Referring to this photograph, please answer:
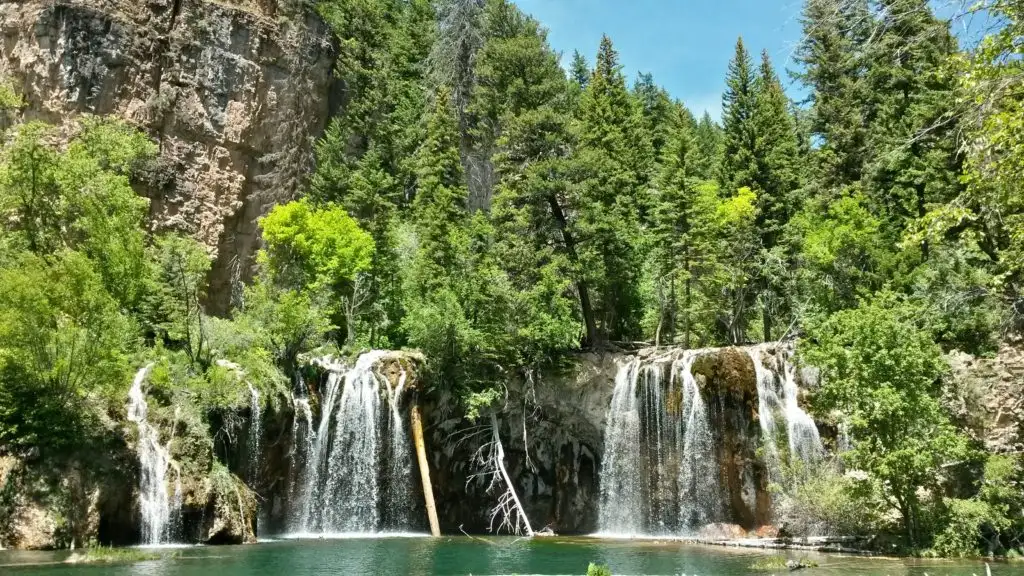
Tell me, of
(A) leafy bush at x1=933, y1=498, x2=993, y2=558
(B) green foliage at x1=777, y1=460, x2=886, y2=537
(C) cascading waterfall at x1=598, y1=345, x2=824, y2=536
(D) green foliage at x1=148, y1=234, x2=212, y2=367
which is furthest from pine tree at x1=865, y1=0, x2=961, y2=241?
(D) green foliage at x1=148, y1=234, x2=212, y2=367

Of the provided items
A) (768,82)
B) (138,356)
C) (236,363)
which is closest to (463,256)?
(236,363)

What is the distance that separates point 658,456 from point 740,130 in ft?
59.7

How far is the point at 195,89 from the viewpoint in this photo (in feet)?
116

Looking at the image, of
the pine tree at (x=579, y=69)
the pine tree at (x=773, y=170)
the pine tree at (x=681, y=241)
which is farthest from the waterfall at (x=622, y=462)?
the pine tree at (x=579, y=69)

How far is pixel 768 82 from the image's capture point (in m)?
40.9

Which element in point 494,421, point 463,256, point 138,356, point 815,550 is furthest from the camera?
point 463,256

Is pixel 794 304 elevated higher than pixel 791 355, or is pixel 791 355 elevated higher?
pixel 794 304

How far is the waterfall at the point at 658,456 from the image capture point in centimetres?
2534

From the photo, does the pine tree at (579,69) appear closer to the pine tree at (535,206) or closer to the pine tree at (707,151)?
the pine tree at (707,151)

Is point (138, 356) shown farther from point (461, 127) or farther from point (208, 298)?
point (461, 127)

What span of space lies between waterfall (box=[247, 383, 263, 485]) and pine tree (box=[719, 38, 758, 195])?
23.3 meters

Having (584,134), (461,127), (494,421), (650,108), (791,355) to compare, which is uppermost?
(650,108)

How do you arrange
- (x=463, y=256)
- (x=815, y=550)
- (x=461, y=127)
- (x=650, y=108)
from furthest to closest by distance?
(x=650, y=108), (x=461, y=127), (x=463, y=256), (x=815, y=550)

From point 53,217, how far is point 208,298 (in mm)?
7754
